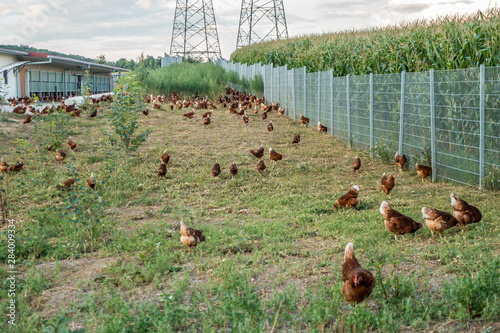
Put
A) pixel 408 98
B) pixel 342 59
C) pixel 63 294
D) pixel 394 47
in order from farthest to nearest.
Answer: pixel 342 59 → pixel 394 47 → pixel 408 98 → pixel 63 294

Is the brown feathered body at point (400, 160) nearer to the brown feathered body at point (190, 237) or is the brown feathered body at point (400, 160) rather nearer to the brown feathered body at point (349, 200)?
the brown feathered body at point (349, 200)

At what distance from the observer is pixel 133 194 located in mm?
9094

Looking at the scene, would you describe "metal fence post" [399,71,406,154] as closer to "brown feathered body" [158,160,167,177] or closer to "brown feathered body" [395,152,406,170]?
"brown feathered body" [395,152,406,170]

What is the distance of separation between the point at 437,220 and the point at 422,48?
6848mm

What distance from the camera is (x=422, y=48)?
38.2 ft

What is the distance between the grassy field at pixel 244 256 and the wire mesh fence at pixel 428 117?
0.58 m

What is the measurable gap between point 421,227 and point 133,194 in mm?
5208

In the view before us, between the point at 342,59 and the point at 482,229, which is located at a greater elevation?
the point at 342,59

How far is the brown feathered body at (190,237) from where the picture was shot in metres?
5.91

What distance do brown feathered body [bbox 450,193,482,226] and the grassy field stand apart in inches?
5.3

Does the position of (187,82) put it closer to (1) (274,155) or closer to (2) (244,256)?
(1) (274,155)

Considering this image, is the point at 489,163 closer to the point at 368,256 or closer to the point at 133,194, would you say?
the point at 368,256

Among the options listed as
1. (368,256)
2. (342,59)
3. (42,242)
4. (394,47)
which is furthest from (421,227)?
(342,59)

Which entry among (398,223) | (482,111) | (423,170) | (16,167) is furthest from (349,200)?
(16,167)
